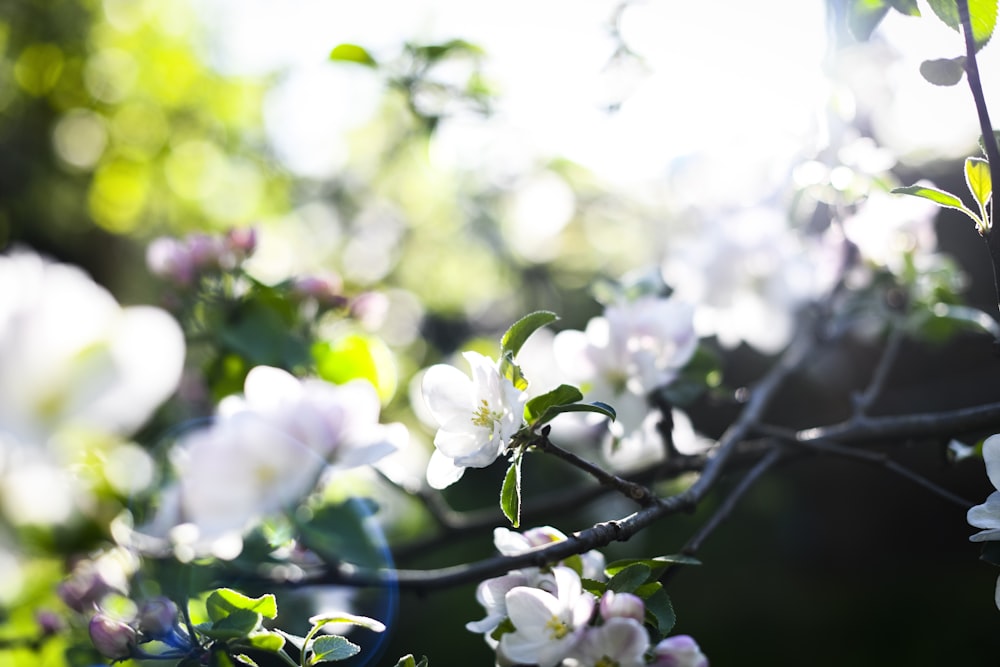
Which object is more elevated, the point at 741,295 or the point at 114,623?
the point at 741,295

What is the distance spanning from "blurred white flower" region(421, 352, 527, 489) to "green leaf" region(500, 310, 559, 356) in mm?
18

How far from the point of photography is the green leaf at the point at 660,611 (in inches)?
19.6

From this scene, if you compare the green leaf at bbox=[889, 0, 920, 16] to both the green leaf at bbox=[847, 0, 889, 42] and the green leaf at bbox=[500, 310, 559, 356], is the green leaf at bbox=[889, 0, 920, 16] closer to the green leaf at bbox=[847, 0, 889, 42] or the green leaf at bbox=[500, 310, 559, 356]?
the green leaf at bbox=[847, 0, 889, 42]

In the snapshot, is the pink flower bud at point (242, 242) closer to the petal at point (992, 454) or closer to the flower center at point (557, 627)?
the flower center at point (557, 627)

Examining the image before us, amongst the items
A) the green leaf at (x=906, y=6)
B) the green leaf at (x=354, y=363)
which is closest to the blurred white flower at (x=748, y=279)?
the green leaf at (x=354, y=363)

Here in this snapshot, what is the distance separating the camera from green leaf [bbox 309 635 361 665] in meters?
0.53

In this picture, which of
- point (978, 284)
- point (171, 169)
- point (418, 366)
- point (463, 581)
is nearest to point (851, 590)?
point (978, 284)

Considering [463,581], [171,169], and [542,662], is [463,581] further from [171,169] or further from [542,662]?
[171,169]

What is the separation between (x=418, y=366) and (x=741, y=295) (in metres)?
1.05

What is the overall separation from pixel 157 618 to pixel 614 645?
0.39 metres

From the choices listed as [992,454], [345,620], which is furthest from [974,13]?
[345,620]

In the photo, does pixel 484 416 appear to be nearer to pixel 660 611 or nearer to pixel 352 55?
pixel 660 611

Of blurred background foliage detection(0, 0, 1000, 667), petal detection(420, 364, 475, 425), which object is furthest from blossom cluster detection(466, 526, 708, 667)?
blurred background foliage detection(0, 0, 1000, 667)

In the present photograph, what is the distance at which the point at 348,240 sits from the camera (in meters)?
3.78
